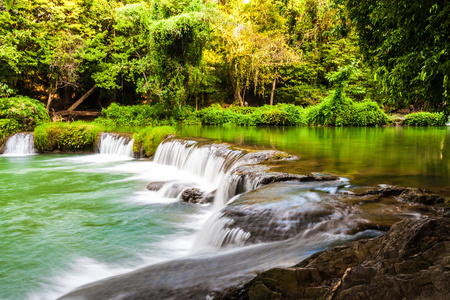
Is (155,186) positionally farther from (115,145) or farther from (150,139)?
(115,145)

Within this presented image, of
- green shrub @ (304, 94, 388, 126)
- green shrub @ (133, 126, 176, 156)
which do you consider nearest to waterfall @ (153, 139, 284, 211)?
green shrub @ (133, 126, 176, 156)

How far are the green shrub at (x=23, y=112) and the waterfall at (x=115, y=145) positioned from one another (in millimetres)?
5061

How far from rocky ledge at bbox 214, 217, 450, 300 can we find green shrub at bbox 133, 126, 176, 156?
12.3 meters

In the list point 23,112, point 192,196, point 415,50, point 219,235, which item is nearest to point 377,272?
point 219,235

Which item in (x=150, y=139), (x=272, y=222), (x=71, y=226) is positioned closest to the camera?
(x=272, y=222)

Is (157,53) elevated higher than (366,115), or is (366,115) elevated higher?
(157,53)

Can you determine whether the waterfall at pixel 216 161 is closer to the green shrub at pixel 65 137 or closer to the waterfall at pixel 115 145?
the waterfall at pixel 115 145

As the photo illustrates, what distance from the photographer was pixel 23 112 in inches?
706

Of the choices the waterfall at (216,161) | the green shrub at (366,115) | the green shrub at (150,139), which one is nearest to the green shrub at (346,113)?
the green shrub at (366,115)

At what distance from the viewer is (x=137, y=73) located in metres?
26.6

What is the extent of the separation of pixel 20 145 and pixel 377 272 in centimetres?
1911

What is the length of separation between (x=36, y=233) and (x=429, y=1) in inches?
312

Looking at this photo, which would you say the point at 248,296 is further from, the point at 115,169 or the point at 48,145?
the point at 48,145

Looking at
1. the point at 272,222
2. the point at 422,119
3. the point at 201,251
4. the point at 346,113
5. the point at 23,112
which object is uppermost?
the point at 346,113
